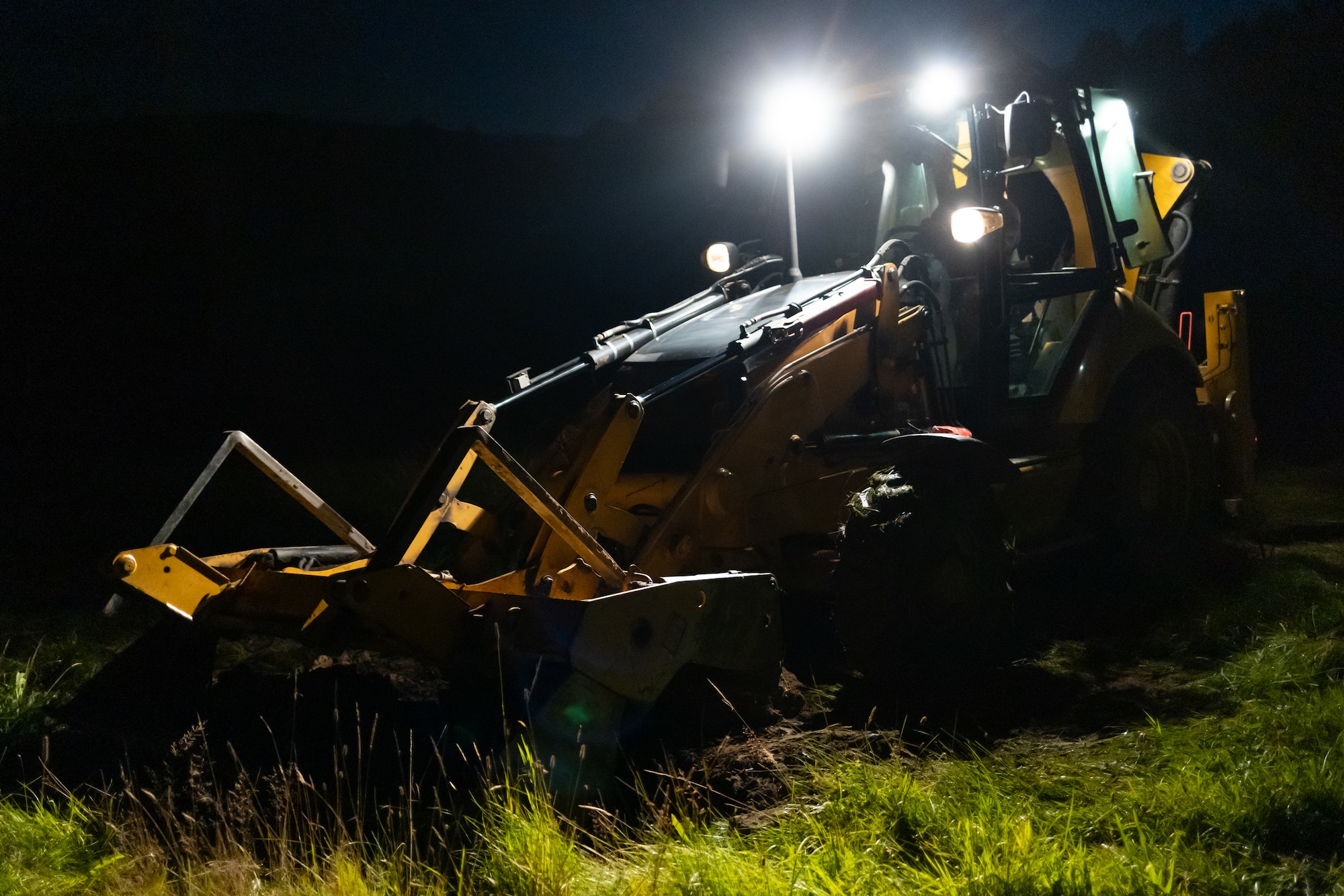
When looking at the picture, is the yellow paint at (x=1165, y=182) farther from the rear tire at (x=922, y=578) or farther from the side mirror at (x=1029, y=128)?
the rear tire at (x=922, y=578)

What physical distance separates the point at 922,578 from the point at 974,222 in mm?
1925

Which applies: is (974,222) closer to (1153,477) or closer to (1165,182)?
(1153,477)

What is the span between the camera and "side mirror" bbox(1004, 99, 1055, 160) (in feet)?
18.7

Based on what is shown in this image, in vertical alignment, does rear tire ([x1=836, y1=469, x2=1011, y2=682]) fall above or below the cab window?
below

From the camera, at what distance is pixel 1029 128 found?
571 cm

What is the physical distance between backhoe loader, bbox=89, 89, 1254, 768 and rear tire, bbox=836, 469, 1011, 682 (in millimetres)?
13

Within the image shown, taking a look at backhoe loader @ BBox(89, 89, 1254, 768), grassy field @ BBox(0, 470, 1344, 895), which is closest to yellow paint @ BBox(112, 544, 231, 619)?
backhoe loader @ BBox(89, 89, 1254, 768)

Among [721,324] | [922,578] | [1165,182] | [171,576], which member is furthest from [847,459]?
[1165,182]

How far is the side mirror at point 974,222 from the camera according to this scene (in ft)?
18.7

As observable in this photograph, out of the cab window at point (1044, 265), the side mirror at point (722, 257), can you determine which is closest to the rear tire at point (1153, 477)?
the cab window at point (1044, 265)

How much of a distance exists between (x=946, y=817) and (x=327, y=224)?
18.1 m

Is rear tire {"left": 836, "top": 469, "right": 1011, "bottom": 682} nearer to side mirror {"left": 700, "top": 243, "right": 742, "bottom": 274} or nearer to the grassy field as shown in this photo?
the grassy field

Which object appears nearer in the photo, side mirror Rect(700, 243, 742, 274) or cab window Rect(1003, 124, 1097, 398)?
cab window Rect(1003, 124, 1097, 398)

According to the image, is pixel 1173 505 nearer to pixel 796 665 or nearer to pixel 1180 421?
pixel 1180 421
